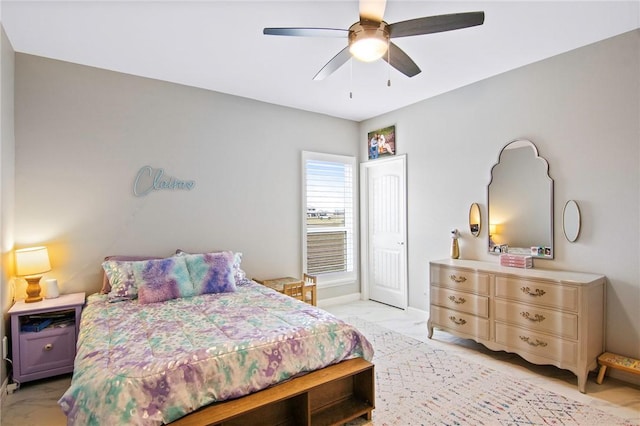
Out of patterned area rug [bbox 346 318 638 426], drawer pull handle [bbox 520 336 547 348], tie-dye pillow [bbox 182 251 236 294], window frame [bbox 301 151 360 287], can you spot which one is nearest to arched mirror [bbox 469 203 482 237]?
drawer pull handle [bbox 520 336 547 348]

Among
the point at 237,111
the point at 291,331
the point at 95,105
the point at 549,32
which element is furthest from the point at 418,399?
the point at 95,105

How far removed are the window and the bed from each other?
206cm

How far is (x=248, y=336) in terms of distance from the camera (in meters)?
2.06

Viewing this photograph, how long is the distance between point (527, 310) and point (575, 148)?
4.93 ft

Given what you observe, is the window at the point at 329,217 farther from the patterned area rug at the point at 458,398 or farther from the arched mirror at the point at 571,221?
the arched mirror at the point at 571,221

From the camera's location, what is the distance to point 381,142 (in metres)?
4.82

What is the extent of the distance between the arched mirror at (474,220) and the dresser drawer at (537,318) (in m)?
0.87

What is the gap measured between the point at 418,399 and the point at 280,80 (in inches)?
127

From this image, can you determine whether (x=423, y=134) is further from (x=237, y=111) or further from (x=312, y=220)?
(x=237, y=111)

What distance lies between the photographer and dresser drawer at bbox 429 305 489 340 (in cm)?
318

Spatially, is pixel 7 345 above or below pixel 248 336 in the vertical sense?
below

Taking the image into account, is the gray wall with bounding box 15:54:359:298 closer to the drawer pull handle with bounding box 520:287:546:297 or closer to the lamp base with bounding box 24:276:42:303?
the lamp base with bounding box 24:276:42:303

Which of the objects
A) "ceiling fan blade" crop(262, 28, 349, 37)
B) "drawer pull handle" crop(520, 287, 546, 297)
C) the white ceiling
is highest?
the white ceiling

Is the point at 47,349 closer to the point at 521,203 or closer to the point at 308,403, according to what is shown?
the point at 308,403
